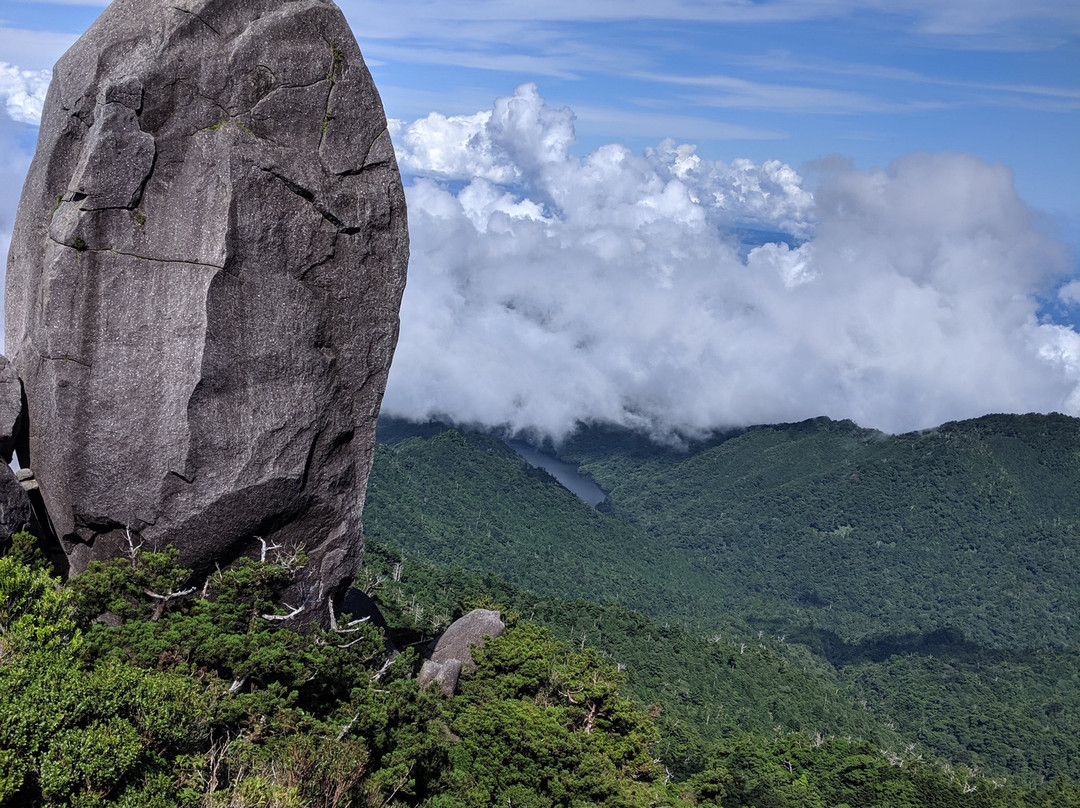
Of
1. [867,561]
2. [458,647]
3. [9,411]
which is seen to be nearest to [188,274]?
[9,411]

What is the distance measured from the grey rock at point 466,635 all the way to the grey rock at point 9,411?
1191cm

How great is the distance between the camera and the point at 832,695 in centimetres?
8475

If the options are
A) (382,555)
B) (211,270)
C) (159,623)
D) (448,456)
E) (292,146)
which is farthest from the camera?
(448,456)

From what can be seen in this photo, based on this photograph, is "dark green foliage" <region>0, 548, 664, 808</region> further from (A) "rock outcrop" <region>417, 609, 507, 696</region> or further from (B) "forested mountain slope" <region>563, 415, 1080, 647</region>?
(B) "forested mountain slope" <region>563, 415, 1080, 647</region>

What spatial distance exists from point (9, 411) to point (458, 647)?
12.9m

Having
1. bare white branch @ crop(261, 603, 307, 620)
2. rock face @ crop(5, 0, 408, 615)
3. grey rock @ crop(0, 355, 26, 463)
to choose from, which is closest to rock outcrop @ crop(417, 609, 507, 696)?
bare white branch @ crop(261, 603, 307, 620)

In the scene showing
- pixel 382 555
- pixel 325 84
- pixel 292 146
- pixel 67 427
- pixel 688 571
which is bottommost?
pixel 688 571

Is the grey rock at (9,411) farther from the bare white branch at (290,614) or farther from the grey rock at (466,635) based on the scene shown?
the grey rock at (466,635)

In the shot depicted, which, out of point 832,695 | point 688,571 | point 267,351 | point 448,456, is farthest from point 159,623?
point 688,571

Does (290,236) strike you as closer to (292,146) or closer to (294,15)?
(292,146)

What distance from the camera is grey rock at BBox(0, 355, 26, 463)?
1592 cm

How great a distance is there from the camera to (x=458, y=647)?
2442 cm

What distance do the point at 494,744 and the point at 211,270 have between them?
1172cm

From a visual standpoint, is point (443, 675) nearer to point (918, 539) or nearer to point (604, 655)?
point (604, 655)
